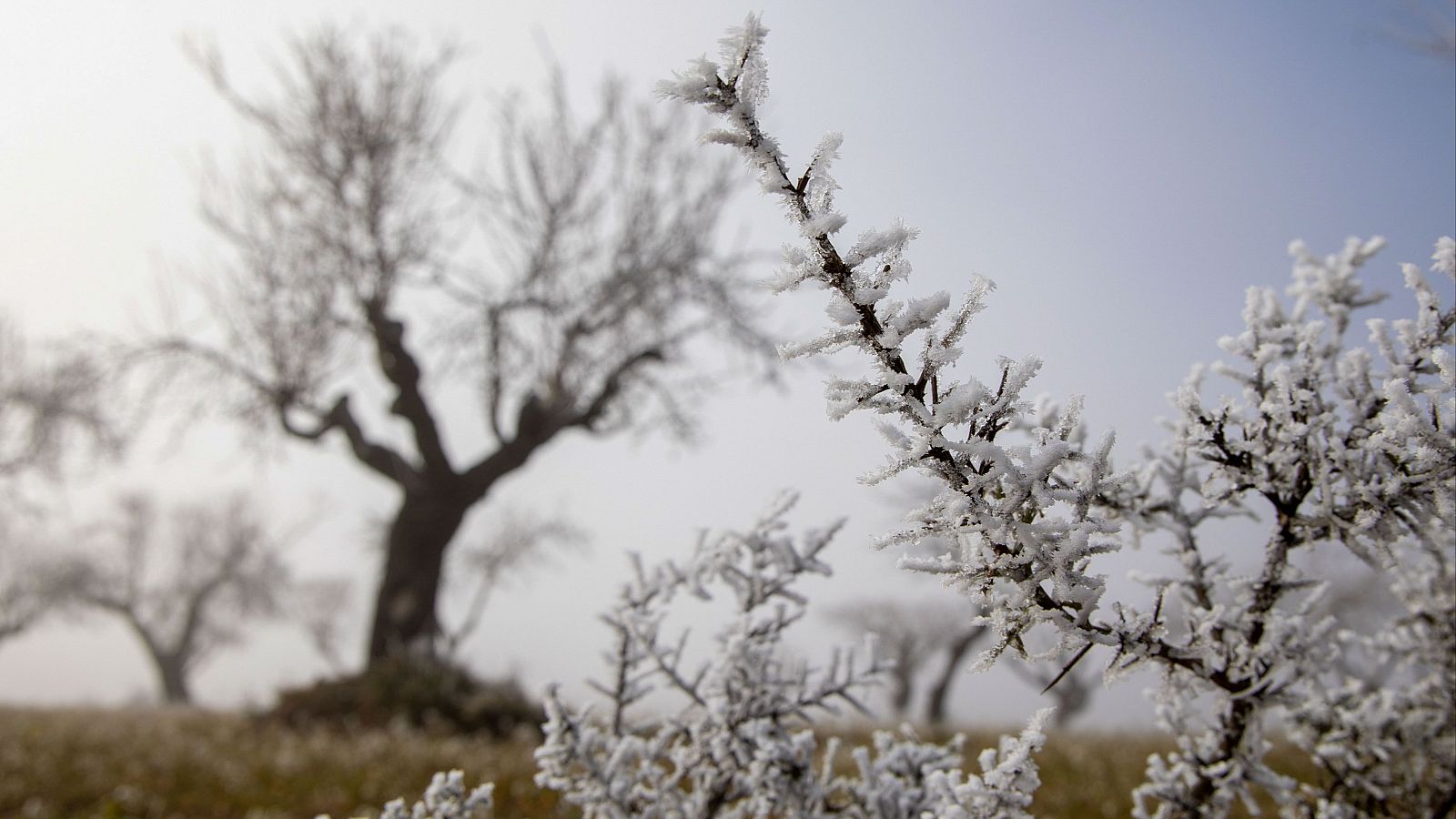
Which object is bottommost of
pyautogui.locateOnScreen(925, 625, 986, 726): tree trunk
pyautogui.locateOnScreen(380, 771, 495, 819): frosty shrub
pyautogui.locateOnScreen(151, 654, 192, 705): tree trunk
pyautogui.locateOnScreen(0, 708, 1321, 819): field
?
pyautogui.locateOnScreen(380, 771, 495, 819): frosty shrub

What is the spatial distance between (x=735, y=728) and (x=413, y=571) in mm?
10095

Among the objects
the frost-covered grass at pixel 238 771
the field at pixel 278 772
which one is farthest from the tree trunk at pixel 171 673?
the frost-covered grass at pixel 238 771

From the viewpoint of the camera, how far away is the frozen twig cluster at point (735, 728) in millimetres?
1796

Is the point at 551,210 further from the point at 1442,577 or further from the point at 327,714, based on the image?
the point at 1442,577

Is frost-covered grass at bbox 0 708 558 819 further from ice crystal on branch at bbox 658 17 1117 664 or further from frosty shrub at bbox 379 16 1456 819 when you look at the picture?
ice crystal on branch at bbox 658 17 1117 664

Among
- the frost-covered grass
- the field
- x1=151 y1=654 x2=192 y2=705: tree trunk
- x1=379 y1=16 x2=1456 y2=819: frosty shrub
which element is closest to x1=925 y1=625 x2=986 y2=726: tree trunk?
the field

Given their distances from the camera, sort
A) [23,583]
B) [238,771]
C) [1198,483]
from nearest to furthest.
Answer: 1. [1198,483]
2. [238,771]
3. [23,583]

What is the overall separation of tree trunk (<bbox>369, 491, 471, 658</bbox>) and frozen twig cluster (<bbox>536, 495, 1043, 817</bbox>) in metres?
9.49

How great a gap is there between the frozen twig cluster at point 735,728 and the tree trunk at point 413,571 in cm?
949

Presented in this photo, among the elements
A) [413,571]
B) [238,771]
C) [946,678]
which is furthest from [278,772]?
[946,678]

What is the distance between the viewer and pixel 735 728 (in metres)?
1.86

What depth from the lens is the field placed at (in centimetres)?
456

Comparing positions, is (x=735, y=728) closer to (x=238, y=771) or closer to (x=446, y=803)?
(x=446, y=803)

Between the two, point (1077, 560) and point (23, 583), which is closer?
point (1077, 560)
